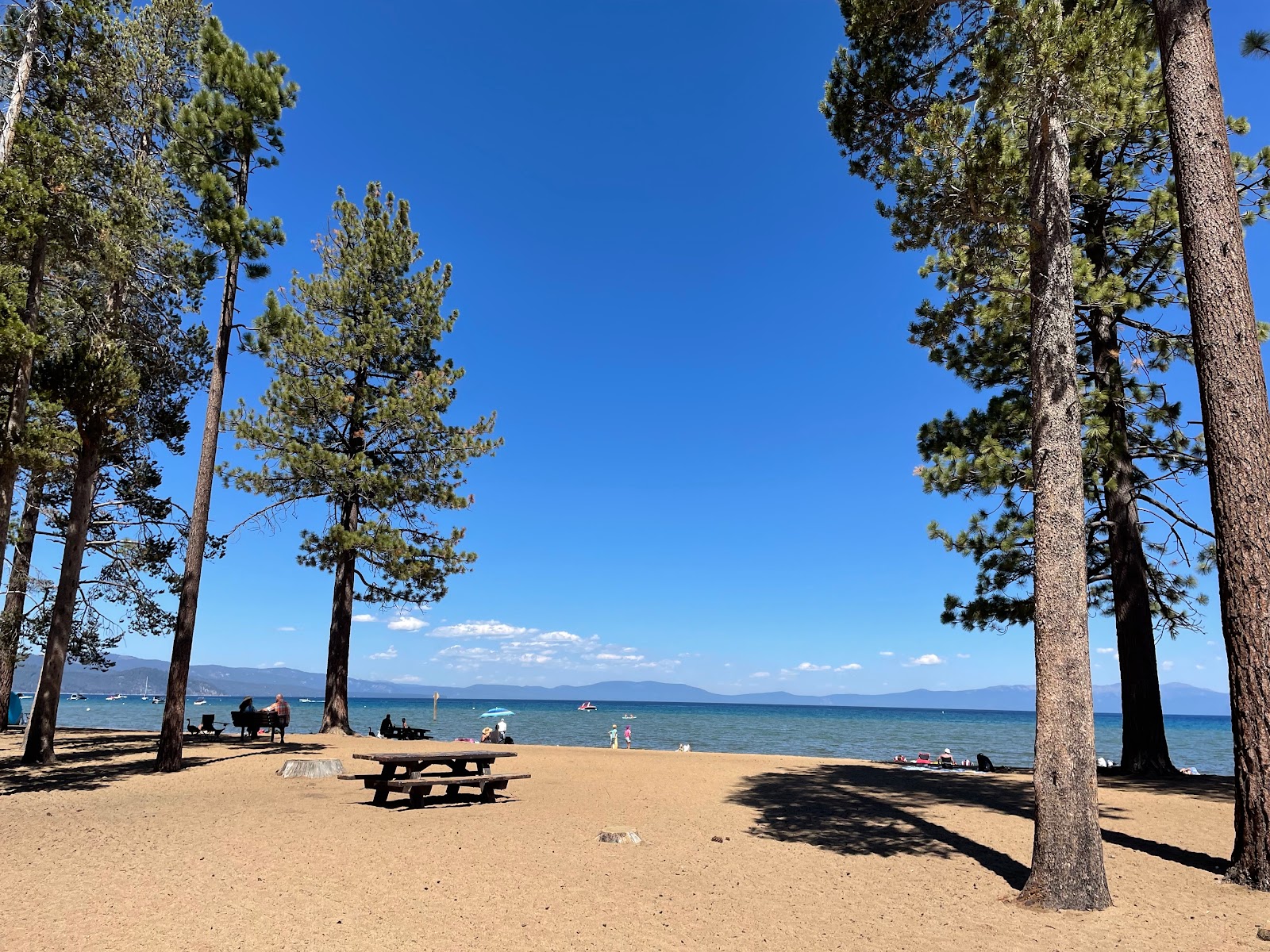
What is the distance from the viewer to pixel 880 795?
11375 mm

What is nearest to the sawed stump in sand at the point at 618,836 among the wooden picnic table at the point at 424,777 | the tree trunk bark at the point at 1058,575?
the wooden picnic table at the point at 424,777

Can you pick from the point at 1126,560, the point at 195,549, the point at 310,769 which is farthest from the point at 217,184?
the point at 1126,560

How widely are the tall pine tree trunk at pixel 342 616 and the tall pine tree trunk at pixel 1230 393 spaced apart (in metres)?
18.9

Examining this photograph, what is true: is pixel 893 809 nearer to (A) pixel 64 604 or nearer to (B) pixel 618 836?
(B) pixel 618 836

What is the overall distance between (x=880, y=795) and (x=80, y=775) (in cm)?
1327

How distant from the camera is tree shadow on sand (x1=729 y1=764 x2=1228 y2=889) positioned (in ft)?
24.7

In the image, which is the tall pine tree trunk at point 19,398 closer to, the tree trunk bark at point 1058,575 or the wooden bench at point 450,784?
the wooden bench at point 450,784

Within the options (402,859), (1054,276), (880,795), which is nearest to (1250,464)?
(1054,276)

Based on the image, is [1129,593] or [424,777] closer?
[424,777]

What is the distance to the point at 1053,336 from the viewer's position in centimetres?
675

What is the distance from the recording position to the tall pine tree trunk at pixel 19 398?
33.0 feet

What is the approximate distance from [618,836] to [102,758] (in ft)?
39.9

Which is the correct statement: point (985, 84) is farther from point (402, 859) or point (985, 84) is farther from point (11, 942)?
point (11, 942)

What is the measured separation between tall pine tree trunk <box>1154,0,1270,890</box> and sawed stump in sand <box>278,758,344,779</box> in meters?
12.7
